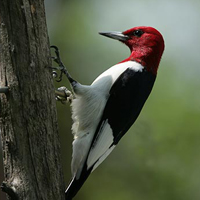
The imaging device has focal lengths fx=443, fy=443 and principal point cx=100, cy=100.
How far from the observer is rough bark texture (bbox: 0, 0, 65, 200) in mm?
3197

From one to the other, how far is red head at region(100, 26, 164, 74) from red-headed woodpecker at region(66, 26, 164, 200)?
0.01 metres

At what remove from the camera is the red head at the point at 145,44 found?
4.43 m

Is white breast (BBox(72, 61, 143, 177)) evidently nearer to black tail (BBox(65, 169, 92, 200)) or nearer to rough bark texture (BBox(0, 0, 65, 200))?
black tail (BBox(65, 169, 92, 200))

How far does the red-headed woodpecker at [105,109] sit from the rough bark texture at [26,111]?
54 centimetres

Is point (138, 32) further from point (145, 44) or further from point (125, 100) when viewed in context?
point (125, 100)

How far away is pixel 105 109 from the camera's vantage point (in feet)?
13.4

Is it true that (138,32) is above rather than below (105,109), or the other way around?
above

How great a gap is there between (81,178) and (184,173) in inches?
142

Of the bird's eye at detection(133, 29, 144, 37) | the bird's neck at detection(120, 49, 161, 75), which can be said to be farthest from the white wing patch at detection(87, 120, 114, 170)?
the bird's eye at detection(133, 29, 144, 37)

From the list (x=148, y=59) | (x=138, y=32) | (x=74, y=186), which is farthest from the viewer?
(x=138, y=32)

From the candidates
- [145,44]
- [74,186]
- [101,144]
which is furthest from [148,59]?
[74,186]

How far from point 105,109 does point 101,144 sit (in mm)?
361

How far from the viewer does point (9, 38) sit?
3.25 m

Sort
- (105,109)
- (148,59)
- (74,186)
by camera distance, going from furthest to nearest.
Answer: (148,59) < (105,109) < (74,186)
